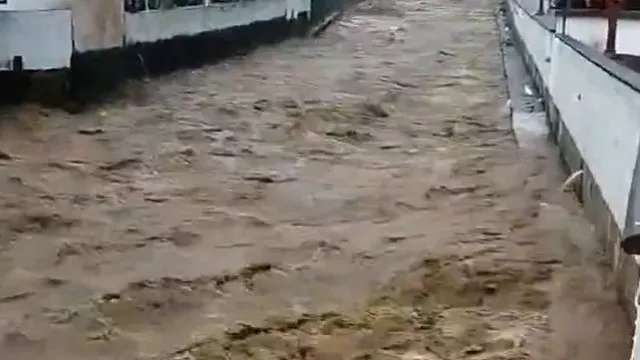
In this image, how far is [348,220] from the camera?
4328mm

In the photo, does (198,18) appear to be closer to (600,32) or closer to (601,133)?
(600,32)

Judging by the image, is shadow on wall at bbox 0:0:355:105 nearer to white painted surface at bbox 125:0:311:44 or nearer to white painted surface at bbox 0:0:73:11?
white painted surface at bbox 125:0:311:44

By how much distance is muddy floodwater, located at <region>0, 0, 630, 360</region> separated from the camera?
298 cm

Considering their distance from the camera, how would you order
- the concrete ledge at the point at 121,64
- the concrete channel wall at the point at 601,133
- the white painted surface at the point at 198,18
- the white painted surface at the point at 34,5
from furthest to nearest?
the white painted surface at the point at 198,18 < the concrete ledge at the point at 121,64 < the white painted surface at the point at 34,5 < the concrete channel wall at the point at 601,133

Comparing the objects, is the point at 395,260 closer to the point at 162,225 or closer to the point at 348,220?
the point at 348,220

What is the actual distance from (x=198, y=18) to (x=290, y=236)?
5213mm

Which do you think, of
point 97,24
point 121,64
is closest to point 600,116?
point 97,24

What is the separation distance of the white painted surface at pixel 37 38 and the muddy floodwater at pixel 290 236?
37 centimetres

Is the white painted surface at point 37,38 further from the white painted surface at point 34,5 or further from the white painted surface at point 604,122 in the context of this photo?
the white painted surface at point 604,122

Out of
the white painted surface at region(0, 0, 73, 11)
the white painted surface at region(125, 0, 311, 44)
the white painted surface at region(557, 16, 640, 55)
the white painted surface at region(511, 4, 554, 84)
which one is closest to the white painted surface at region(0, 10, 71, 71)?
the white painted surface at region(0, 0, 73, 11)

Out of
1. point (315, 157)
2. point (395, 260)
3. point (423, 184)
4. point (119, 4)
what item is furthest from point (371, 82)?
point (395, 260)

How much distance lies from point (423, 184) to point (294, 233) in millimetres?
1112

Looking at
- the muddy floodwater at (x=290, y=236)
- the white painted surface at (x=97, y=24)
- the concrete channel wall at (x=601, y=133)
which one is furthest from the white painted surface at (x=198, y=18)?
the concrete channel wall at (x=601, y=133)

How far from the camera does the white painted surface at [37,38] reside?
6.45 meters
